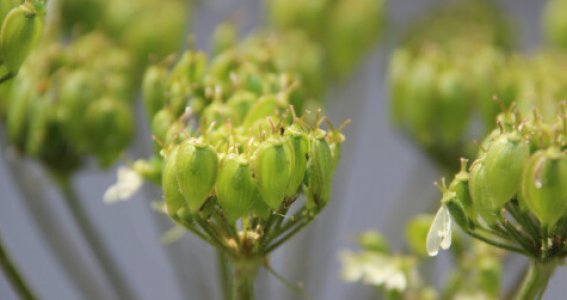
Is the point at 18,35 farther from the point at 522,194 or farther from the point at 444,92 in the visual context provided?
the point at 444,92

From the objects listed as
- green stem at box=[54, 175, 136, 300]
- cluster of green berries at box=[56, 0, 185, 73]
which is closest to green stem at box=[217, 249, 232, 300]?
green stem at box=[54, 175, 136, 300]

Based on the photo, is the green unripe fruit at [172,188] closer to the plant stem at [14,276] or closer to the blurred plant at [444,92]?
the plant stem at [14,276]

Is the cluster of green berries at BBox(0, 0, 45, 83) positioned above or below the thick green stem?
above

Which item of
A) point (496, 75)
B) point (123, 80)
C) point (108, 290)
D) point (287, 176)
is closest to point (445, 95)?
point (496, 75)

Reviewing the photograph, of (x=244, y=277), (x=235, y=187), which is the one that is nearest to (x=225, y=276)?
(x=244, y=277)

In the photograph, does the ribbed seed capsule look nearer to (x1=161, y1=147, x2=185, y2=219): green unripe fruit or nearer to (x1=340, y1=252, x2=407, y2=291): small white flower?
(x1=161, y1=147, x2=185, y2=219): green unripe fruit

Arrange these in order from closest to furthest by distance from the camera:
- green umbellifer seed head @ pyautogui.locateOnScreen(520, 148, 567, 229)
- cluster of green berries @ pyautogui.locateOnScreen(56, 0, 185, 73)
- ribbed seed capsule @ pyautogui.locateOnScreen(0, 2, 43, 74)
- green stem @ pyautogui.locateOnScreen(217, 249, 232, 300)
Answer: green umbellifer seed head @ pyautogui.locateOnScreen(520, 148, 567, 229), ribbed seed capsule @ pyautogui.locateOnScreen(0, 2, 43, 74), green stem @ pyautogui.locateOnScreen(217, 249, 232, 300), cluster of green berries @ pyautogui.locateOnScreen(56, 0, 185, 73)
